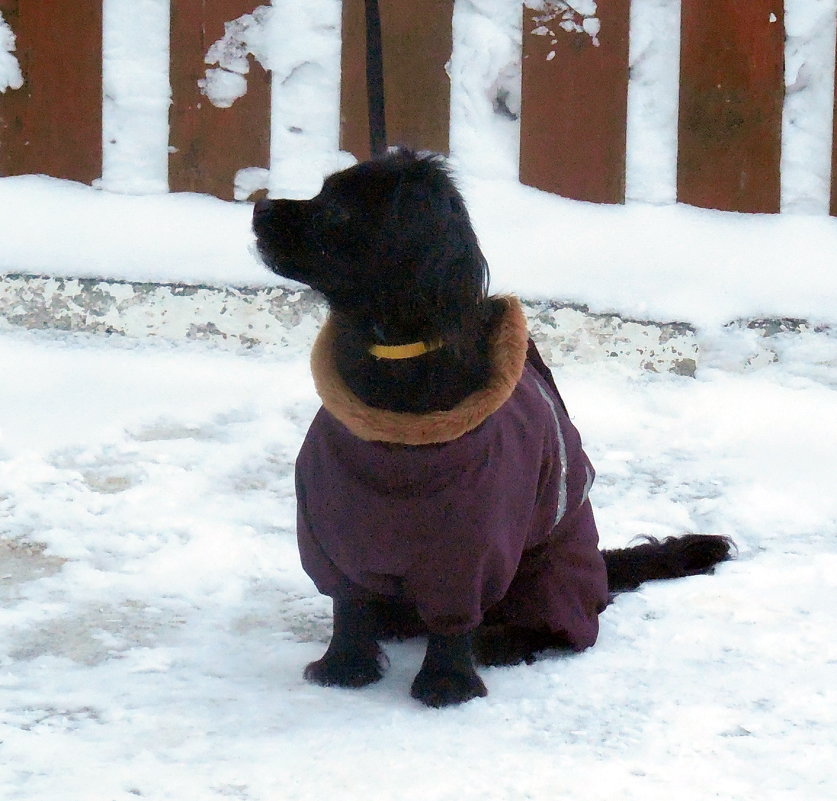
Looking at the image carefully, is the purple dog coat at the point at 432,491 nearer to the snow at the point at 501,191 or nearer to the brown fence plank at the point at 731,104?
the snow at the point at 501,191

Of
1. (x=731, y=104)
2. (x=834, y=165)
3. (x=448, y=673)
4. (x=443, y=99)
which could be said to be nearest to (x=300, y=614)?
(x=448, y=673)

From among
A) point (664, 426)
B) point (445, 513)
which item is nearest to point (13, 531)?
point (445, 513)

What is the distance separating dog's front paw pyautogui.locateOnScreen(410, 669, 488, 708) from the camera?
1.53 metres

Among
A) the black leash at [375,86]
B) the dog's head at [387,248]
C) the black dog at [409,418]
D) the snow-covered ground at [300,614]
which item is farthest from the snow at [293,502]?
the black leash at [375,86]

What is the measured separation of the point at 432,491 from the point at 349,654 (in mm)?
303

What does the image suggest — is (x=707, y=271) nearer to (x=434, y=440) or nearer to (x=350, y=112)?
(x=350, y=112)

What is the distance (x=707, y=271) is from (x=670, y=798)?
6.46 ft

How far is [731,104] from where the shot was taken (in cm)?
301

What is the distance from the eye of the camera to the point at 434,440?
4.79 feet

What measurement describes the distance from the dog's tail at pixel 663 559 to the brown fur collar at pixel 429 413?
61 centimetres

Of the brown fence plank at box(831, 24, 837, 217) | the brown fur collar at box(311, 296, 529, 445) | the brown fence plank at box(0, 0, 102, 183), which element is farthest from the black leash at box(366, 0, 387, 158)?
the brown fence plank at box(831, 24, 837, 217)

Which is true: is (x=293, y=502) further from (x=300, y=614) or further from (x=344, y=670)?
(x=344, y=670)

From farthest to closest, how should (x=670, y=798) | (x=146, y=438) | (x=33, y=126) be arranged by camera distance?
(x=33, y=126)
(x=146, y=438)
(x=670, y=798)

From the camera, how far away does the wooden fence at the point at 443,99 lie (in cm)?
Answer: 288
